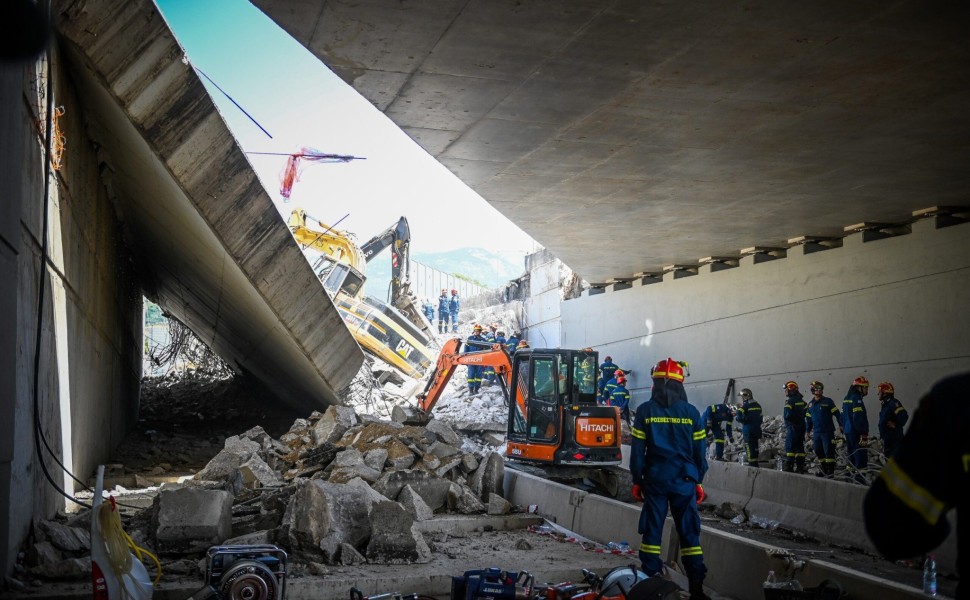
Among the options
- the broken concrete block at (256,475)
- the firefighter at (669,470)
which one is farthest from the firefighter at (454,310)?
the firefighter at (669,470)

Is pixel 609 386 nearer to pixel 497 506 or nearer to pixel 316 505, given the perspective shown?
pixel 497 506

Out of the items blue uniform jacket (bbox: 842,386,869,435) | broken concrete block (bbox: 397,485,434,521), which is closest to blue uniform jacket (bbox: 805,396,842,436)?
blue uniform jacket (bbox: 842,386,869,435)

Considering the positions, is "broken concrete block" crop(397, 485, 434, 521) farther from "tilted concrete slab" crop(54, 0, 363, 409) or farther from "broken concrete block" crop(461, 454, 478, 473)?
"tilted concrete slab" crop(54, 0, 363, 409)

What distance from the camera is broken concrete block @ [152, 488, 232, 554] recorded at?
303 inches

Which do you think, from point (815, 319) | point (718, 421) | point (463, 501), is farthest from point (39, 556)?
point (815, 319)

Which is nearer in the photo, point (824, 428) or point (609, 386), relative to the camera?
point (824, 428)

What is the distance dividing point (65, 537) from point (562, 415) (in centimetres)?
740

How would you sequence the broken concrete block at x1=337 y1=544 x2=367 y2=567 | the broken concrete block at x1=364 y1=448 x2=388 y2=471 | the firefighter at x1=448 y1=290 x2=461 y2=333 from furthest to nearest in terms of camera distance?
1. the firefighter at x1=448 y1=290 x2=461 y2=333
2. the broken concrete block at x1=364 y1=448 x2=388 y2=471
3. the broken concrete block at x1=337 y1=544 x2=367 y2=567

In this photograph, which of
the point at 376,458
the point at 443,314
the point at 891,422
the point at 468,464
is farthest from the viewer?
the point at 443,314

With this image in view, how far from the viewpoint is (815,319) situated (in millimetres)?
16609

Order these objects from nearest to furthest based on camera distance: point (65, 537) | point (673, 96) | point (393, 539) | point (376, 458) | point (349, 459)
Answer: point (65, 537)
point (393, 539)
point (673, 96)
point (349, 459)
point (376, 458)

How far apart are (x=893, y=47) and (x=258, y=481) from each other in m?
8.67

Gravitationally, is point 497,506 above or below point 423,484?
below

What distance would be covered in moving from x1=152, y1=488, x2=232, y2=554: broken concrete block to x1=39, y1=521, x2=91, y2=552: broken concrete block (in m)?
0.62
